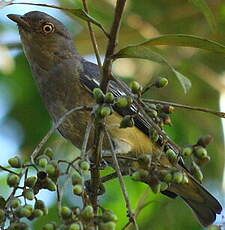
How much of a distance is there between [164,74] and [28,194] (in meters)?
3.70

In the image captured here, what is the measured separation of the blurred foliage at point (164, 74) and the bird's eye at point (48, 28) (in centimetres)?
74

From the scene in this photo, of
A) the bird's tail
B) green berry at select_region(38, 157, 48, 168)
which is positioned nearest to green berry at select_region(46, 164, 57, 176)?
green berry at select_region(38, 157, 48, 168)

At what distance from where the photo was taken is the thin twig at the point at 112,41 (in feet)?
10.2

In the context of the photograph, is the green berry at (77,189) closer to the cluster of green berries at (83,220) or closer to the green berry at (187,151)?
the cluster of green berries at (83,220)

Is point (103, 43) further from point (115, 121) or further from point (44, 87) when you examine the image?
point (115, 121)

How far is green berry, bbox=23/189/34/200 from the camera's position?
2918mm

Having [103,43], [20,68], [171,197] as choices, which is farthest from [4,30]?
[171,197]

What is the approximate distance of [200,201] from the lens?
5.47 meters

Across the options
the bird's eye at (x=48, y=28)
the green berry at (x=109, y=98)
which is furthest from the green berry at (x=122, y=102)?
the bird's eye at (x=48, y=28)

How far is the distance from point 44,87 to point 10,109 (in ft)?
5.13

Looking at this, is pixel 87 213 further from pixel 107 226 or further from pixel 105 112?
pixel 105 112

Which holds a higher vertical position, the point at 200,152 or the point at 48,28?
the point at 48,28

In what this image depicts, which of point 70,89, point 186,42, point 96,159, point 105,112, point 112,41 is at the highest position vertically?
point 70,89

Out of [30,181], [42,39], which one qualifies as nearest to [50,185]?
[30,181]
